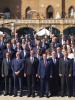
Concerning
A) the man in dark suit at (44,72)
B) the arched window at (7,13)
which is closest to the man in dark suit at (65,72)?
the man in dark suit at (44,72)

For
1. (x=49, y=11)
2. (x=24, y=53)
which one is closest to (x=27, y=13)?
(x=49, y=11)

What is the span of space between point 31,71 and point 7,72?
3.13 ft

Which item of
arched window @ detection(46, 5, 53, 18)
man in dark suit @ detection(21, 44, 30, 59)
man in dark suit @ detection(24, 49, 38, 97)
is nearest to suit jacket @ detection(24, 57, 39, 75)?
man in dark suit @ detection(24, 49, 38, 97)

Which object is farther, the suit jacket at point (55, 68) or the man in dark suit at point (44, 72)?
the suit jacket at point (55, 68)

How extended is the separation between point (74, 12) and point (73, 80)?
5544cm

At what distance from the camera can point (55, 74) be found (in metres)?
20.1

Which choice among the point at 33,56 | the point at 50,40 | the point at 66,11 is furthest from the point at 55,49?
the point at 66,11

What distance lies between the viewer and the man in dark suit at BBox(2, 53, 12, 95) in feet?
66.1

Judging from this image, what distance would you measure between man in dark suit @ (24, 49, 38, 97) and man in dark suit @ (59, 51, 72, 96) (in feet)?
3.22

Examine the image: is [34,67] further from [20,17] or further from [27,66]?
[20,17]

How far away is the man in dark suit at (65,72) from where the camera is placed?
19.9m

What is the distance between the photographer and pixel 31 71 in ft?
65.4

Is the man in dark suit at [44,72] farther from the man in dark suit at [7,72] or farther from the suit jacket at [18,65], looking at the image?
the man in dark suit at [7,72]

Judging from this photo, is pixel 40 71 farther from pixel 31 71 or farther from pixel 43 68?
pixel 31 71
